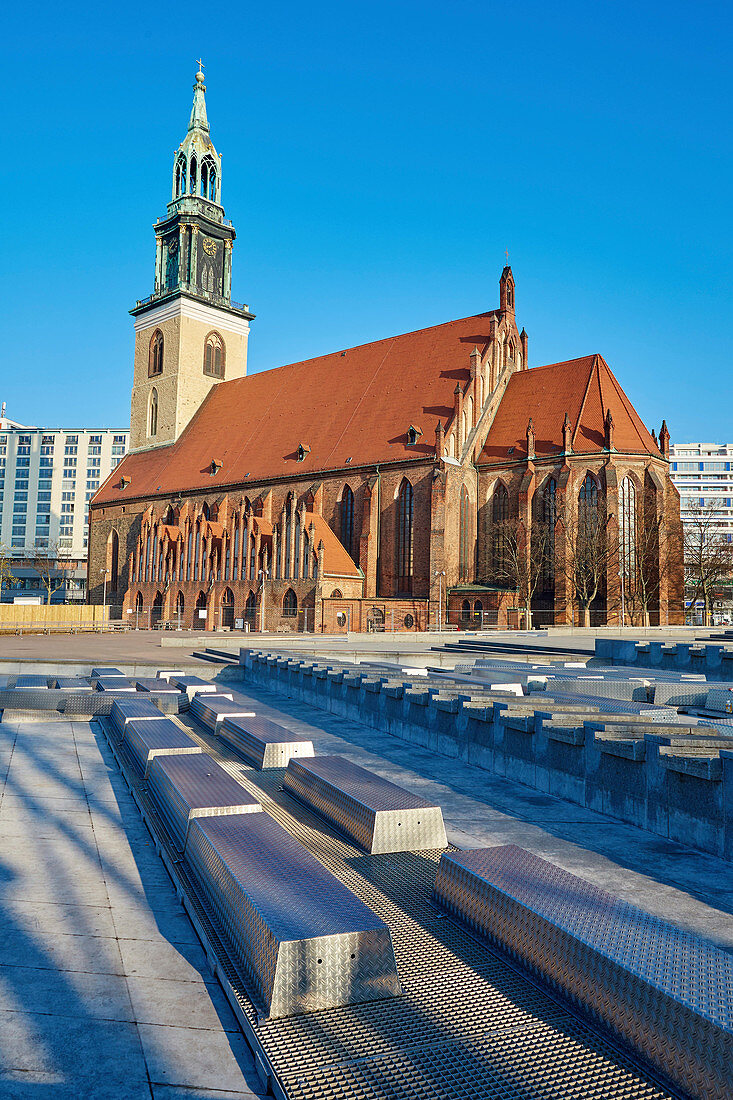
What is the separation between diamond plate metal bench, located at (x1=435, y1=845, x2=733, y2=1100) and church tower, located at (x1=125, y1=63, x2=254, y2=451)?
64.8m

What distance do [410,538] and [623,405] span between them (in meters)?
15.0

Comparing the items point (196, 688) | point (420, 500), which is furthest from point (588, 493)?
point (196, 688)

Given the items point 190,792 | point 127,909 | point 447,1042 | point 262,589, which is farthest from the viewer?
point 262,589

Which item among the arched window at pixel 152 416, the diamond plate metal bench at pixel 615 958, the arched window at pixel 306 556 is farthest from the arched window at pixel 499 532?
the diamond plate metal bench at pixel 615 958

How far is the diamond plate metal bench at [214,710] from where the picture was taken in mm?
9102

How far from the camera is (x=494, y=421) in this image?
4912 cm

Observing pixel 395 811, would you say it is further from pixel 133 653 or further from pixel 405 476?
pixel 405 476

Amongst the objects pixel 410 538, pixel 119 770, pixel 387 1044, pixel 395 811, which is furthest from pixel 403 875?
pixel 410 538

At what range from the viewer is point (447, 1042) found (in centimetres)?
295

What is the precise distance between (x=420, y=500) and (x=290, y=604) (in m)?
9.68

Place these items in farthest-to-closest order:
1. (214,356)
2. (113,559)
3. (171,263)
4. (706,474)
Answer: (706,474) < (214,356) < (171,263) < (113,559)

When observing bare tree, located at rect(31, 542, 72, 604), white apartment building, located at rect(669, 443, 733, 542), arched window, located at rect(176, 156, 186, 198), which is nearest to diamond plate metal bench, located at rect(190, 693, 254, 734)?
arched window, located at rect(176, 156, 186, 198)

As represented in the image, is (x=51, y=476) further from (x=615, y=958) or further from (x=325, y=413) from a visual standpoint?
(x=615, y=958)

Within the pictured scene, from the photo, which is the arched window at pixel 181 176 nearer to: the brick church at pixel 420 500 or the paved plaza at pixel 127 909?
the brick church at pixel 420 500
